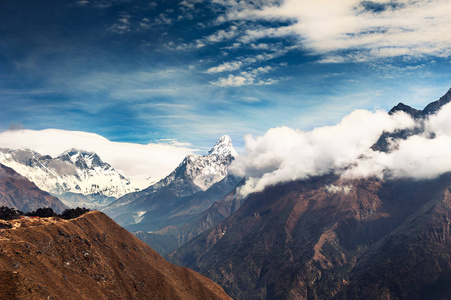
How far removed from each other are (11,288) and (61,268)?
5839 centimetres

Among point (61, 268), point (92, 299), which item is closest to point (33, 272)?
point (61, 268)

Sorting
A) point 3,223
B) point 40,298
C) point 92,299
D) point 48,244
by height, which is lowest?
point 92,299

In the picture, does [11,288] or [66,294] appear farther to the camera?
[66,294]

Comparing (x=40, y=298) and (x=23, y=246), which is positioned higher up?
(x=23, y=246)

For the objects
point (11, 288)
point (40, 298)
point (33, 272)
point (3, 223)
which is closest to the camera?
point (11, 288)

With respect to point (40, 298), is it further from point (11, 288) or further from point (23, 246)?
point (23, 246)

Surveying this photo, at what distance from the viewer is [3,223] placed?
19062 centimetres

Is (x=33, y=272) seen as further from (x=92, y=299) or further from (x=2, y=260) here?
(x=92, y=299)

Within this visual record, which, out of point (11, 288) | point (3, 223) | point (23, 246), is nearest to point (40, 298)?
point (11, 288)

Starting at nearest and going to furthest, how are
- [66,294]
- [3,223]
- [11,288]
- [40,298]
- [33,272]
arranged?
[11,288] < [40,298] < [33,272] < [66,294] < [3,223]

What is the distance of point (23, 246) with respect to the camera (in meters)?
174

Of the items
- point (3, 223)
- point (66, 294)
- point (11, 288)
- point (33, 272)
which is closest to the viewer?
point (11, 288)

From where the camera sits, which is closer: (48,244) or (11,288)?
(11,288)

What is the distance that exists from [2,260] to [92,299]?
62.2 metres
